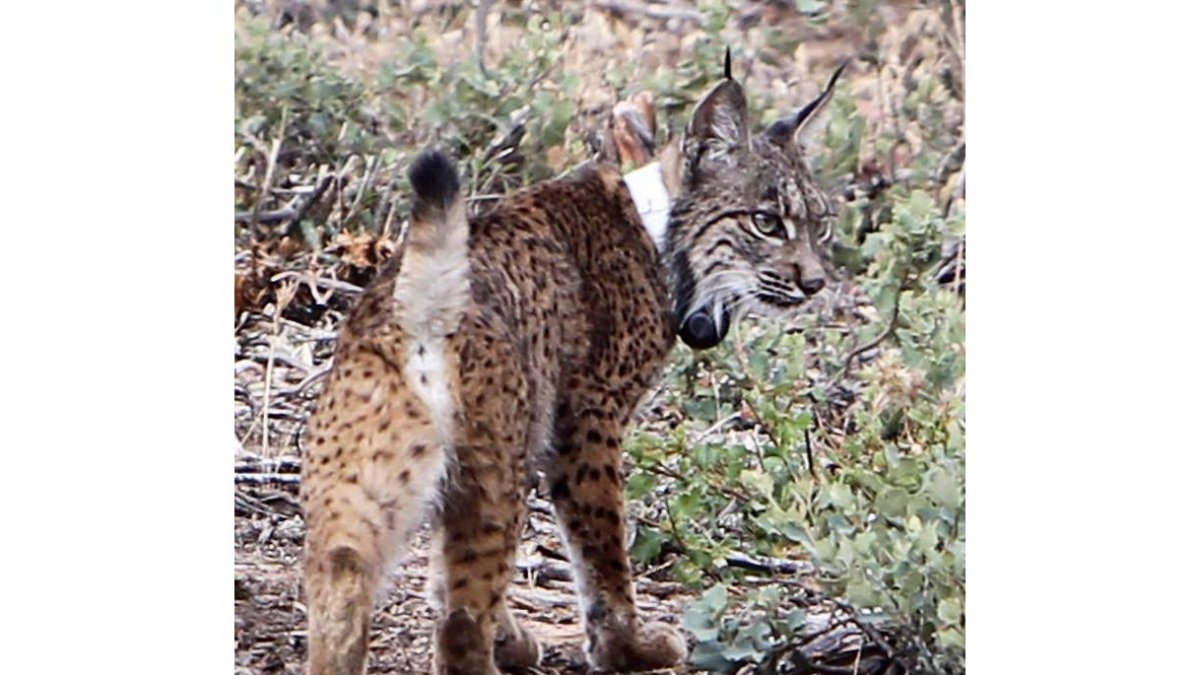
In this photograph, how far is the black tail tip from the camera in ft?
10.9

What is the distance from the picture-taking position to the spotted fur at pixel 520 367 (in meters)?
3.29

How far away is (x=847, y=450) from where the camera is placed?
3.40 m

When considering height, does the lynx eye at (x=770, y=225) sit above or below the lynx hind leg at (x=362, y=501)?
above

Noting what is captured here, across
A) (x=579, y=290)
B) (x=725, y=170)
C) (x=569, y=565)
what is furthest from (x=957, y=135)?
(x=569, y=565)

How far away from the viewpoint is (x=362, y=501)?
3275 millimetres

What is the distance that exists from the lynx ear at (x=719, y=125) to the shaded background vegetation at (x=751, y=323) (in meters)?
0.03

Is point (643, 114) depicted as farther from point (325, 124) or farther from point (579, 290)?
point (325, 124)

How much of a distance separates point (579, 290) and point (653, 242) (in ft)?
0.50

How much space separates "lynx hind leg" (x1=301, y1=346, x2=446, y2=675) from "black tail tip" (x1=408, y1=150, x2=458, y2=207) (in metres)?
0.27

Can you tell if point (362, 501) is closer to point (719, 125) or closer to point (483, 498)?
point (483, 498)

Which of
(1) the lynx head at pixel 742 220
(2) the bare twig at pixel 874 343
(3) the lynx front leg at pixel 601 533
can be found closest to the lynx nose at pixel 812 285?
(1) the lynx head at pixel 742 220

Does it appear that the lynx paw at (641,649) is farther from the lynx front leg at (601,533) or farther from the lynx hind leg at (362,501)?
the lynx hind leg at (362,501)

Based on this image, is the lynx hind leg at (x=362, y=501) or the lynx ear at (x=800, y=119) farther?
the lynx ear at (x=800, y=119)

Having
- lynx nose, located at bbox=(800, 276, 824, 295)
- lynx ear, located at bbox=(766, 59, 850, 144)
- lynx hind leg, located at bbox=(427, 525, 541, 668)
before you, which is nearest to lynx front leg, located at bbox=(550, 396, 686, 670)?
lynx hind leg, located at bbox=(427, 525, 541, 668)
